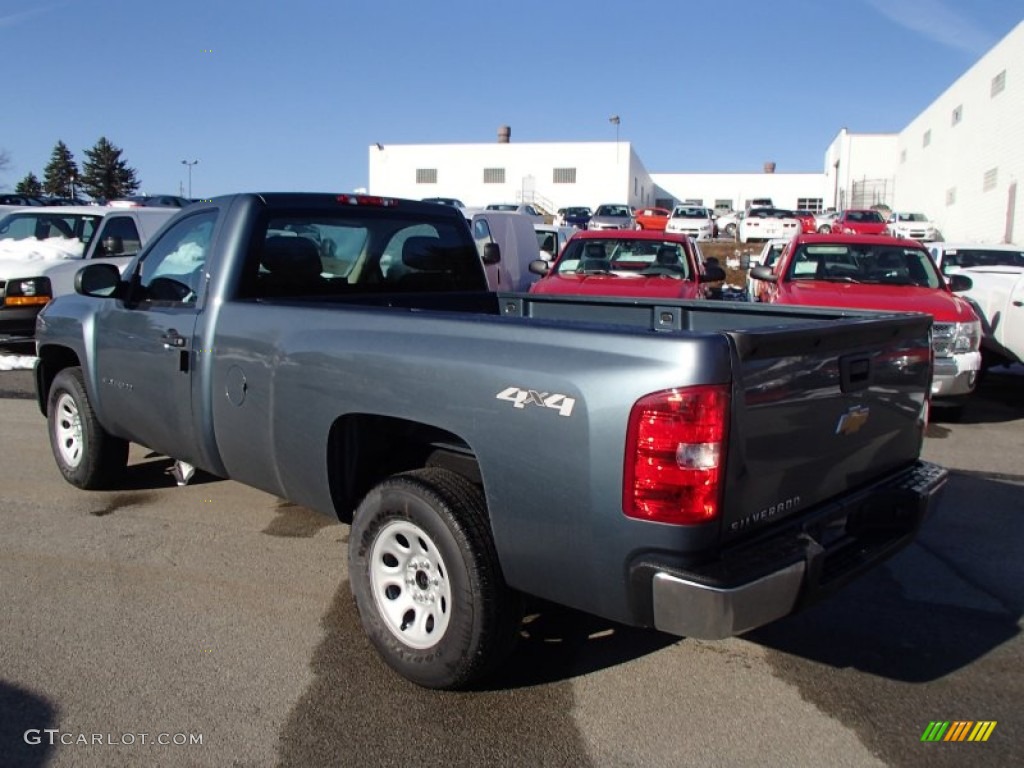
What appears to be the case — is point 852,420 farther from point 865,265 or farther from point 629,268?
point 629,268

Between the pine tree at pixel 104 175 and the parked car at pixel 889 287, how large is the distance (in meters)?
84.1

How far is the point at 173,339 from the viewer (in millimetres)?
4613

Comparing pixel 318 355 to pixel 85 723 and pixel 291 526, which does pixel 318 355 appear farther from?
pixel 291 526

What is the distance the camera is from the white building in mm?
32500

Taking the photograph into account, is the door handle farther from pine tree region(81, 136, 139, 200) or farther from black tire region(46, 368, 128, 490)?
pine tree region(81, 136, 139, 200)

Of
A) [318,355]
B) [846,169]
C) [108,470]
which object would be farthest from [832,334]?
[846,169]

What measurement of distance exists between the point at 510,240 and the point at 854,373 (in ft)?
44.6

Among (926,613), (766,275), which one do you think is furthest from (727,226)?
(926,613)

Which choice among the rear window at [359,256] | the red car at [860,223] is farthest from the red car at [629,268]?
the red car at [860,223]

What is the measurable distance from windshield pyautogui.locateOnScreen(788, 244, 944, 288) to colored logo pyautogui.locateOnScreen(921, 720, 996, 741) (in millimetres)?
6782

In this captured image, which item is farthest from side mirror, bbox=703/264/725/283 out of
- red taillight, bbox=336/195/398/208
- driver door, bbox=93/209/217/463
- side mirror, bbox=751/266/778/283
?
driver door, bbox=93/209/217/463

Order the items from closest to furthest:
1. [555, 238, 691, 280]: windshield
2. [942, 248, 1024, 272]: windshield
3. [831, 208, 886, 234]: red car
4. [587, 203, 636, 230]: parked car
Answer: [555, 238, 691, 280]: windshield, [942, 248, 1024, 272]: windshield, [831, 208, 886, 234]: red car, [587, 203, 636, 230]: parked car

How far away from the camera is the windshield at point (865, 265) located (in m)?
9.47

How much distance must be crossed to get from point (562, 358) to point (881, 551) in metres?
1.55
